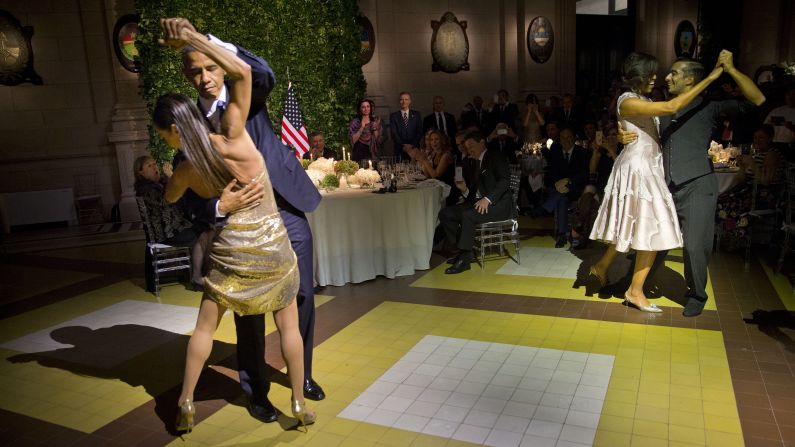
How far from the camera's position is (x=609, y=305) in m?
5.32

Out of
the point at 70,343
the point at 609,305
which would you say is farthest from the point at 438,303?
the point at 70,343

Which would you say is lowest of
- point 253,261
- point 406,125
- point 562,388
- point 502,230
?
point 562,388

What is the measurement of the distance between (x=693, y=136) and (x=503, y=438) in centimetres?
295

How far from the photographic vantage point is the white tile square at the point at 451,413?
350 centimetres

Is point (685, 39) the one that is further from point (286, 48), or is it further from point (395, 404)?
point (395, 404)

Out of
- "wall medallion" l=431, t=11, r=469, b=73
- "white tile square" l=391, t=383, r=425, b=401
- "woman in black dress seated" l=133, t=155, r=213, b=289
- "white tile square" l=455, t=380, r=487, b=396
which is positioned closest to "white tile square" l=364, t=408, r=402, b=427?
"white tile square" l=391, t=383, r=425, b=401

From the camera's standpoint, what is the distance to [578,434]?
3.25 metres

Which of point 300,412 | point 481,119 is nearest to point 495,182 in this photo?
point 300,412

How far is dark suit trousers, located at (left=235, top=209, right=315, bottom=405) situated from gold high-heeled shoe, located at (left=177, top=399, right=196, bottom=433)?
448mm

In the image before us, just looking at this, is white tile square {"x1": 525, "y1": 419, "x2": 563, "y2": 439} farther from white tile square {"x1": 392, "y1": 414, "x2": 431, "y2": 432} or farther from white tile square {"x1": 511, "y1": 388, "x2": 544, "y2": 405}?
white tile square {"x1": 392, "y1": 414, "x2": 431, "y2": 432}

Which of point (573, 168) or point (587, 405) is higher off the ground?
point (573, 168)

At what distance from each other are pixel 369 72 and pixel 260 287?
10.8 metres

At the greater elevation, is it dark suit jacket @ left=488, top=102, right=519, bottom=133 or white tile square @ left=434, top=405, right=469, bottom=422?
dark suit jacket @ left=488, top=102, right=519, bottom=133

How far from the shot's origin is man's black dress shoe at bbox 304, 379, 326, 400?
3.82 m
